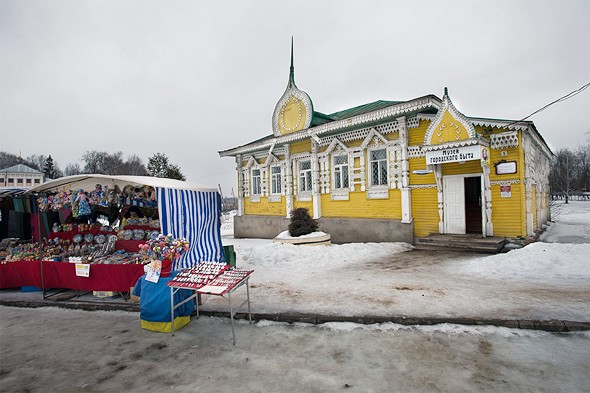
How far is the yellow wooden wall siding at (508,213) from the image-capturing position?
9.59 metres

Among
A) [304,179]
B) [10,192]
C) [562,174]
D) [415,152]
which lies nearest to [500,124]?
[415,152]

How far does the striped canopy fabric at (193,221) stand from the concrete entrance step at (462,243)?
6894 mm

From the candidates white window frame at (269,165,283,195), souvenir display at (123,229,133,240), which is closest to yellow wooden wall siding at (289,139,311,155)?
white window frame at (269,165,283,195)

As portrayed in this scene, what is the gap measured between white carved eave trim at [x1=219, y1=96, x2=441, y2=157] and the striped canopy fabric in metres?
6.66

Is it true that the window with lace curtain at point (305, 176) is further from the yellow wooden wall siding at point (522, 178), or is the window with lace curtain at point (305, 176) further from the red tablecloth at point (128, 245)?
the red tablecloth at point (128, 245)

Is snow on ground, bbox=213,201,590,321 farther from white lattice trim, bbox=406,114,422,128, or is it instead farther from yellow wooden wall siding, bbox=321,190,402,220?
white lattice trim, bbox=406,114,422,128

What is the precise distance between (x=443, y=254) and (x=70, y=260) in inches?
387

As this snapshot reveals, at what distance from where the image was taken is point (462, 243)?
989cm

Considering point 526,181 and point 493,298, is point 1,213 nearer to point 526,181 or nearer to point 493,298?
point 493,298

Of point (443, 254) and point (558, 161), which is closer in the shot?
point (443, 254)

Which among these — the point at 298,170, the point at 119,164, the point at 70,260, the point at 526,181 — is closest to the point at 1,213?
the point at 70,260

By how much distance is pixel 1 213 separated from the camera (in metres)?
9.51

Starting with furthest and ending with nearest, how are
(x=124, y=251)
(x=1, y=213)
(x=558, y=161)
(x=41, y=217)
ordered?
(x=558, y=161)
(x=1, y=213)
(x=41, y=217)
(x=124, y=251)

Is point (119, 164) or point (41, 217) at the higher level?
point (119, 164)
